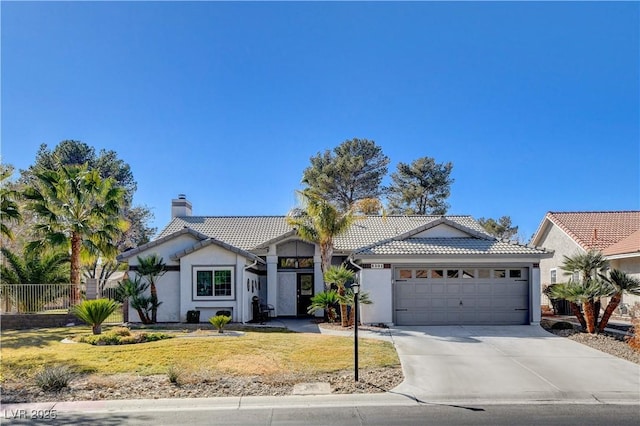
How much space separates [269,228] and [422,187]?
21.9m

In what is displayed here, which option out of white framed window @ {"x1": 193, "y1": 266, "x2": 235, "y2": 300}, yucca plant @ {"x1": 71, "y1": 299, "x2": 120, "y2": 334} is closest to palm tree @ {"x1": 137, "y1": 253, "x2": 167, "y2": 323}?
white framed window @ {"x1": 193, "y1": 266, "x2": 235, "y2": 300}

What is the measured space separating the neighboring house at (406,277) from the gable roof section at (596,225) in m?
7.26

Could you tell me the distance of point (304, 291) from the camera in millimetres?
24172

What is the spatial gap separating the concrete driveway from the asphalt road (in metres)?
0.65

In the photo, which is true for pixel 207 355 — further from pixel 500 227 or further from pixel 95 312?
pixel 500 227

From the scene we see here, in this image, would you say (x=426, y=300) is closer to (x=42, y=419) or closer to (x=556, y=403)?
(x=556, y=403)

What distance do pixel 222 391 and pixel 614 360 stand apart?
10228 mm

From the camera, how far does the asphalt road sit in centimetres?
841

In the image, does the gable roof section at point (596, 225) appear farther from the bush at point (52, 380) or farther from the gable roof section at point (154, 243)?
the bush at point (52, 380)

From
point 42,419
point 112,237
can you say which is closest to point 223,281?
point 112,237

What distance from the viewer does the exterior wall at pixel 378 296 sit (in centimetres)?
1944

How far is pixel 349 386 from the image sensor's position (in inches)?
411

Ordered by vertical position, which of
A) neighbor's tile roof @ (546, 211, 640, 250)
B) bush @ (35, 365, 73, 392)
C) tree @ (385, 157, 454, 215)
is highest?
tree @ (385, 157, 454, 215)

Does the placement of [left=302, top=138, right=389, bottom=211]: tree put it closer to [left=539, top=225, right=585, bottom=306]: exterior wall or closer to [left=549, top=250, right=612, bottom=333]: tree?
[left=539, top=225, right=585, bottom=306]: exterior wall
